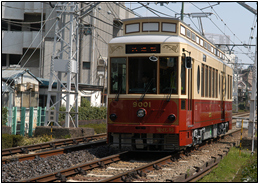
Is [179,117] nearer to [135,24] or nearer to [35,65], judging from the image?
[135,24]

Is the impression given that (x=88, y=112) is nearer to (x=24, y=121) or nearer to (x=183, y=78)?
(x=24, y=121)

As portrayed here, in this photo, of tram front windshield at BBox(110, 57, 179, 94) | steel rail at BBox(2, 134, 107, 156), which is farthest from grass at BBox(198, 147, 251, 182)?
steel rail at BBox(2, 134, 107, 156)

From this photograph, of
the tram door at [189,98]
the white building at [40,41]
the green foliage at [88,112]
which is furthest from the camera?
the white building at [40,41]

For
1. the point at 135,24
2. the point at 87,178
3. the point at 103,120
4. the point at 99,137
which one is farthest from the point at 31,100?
the point at 87,178

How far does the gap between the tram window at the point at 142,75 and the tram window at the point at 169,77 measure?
188mm

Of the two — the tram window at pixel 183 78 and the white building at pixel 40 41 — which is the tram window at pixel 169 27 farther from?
the white building at pixel 40 41

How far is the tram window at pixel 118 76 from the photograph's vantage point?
10.8m

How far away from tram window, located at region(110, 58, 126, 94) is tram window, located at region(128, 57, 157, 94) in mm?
192

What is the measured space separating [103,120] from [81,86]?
16.4ft

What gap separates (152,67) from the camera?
34.8 feet

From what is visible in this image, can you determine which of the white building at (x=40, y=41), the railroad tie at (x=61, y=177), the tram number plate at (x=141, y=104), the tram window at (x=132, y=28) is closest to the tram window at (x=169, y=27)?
the tram window at (x=132, y=28)

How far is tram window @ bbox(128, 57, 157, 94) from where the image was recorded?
10.6 meters

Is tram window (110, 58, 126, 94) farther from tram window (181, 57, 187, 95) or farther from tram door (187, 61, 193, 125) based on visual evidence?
tram door (187, 61, 193, 125)

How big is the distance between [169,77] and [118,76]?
1381 millimetres
